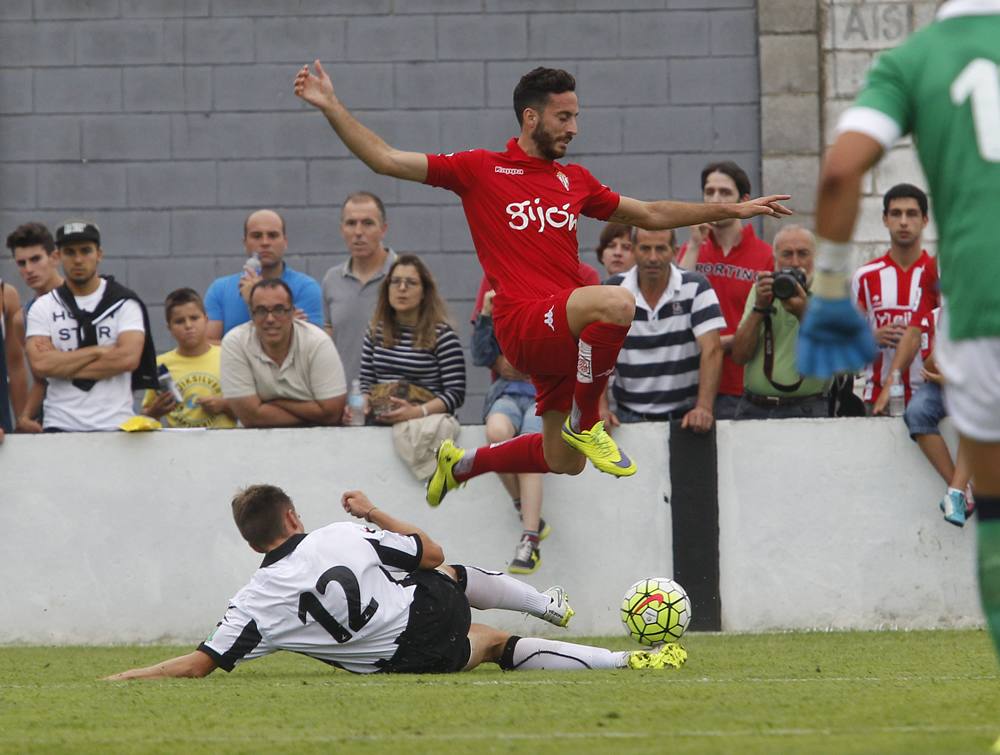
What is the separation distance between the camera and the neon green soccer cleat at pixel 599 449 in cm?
797

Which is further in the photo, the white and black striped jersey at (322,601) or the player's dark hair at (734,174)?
the player's dark hair at (734,174)

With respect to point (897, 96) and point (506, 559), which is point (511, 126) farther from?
point (897, 96)

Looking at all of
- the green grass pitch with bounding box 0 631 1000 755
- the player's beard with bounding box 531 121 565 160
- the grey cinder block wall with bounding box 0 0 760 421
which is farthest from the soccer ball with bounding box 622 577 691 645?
the grey cinder block wall with bounding box 0 0 760 421

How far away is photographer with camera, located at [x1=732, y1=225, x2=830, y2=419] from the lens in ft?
32.3

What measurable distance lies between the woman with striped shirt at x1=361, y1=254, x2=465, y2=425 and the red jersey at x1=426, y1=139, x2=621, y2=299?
6.66 feet

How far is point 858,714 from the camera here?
5.66 meters

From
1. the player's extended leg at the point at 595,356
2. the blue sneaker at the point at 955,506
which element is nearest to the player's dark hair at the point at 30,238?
the player's extended leg at the point at 595,356

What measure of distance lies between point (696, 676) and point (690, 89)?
24.9 feet

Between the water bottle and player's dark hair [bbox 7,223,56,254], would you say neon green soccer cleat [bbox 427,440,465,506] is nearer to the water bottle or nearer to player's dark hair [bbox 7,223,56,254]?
the water bottle

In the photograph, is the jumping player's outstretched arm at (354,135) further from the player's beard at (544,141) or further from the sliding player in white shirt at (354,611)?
the sliding player in white shirt at (354,611)

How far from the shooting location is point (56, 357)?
10133mm

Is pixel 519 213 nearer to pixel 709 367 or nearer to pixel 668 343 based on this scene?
pixel 668 343

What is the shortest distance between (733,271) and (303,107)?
15.8 ft

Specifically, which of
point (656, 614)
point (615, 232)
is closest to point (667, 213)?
point (656, 614)
